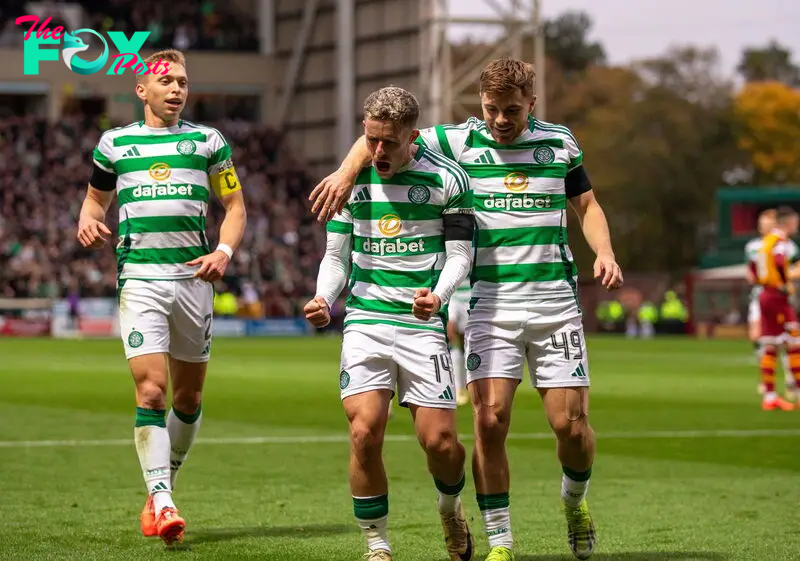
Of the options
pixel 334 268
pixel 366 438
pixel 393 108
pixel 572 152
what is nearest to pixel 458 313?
pixel 572 152

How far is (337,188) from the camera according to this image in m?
6.48

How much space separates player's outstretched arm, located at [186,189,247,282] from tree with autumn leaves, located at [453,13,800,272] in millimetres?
61777

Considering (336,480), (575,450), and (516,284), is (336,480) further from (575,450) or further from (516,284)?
(516,284)

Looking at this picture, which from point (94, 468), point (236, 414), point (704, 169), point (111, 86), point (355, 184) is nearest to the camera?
point (355, 184)

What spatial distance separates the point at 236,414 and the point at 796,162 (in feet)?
218

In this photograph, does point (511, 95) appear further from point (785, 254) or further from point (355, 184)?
point (785, 254)

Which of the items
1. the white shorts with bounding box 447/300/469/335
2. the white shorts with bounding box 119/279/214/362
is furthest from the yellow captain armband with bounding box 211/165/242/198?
the white shorts with bounding box 447/300/469/335

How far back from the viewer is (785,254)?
55.4 ft

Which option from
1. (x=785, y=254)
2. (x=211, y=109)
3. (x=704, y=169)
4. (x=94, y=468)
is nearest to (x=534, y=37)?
(x=211, y=109)

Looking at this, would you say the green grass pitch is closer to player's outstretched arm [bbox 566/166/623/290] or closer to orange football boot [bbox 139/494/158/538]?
orange football boot [bbox 139/494/158/538]

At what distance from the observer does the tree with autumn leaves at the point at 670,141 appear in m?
72.6

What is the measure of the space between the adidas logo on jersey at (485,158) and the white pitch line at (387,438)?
6.18 m

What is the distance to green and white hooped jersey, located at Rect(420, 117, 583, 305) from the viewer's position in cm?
688

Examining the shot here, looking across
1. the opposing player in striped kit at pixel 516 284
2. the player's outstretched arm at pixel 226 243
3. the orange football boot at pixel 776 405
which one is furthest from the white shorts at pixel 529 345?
the orange football boot at pixel 776 405
